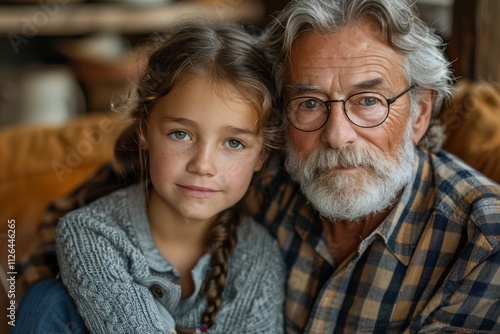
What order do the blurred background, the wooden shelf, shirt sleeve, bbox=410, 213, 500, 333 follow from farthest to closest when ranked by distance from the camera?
the wooden shelf, the blurred background, shirt sleeve, bbox=410, 213, 500, 333

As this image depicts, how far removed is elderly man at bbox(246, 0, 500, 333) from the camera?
1312 mm

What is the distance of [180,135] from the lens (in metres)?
1.42

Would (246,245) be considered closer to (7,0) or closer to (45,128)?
(45,128)

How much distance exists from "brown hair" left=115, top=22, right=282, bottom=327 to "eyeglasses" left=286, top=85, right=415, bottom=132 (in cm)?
8

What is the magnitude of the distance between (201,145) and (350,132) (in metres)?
0.34

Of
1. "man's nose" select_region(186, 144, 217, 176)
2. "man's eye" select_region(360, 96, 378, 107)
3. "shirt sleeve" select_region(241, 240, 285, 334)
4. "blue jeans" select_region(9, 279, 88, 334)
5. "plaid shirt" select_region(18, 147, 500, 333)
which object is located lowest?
"blue jeans" select_region(9, 279, 88, 334)

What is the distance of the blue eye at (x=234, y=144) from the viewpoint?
1.43m

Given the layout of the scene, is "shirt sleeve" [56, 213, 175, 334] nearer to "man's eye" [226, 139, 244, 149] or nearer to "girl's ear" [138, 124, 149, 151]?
"girl's ear" [138, 124, 149, 151]

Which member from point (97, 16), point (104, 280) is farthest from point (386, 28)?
point (97, 16)

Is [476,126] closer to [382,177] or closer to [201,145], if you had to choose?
[382,177]

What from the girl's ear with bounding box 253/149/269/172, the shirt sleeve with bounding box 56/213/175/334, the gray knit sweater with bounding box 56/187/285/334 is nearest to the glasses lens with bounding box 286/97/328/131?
the girl's ear with bounding box 253/149/269/172

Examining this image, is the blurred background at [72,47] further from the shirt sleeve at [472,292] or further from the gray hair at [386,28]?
the shirt sleeve at [472,292]

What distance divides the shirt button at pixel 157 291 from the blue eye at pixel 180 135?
358 mm

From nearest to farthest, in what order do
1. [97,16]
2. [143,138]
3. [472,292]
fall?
[472,292], [143,138], [97,16]
